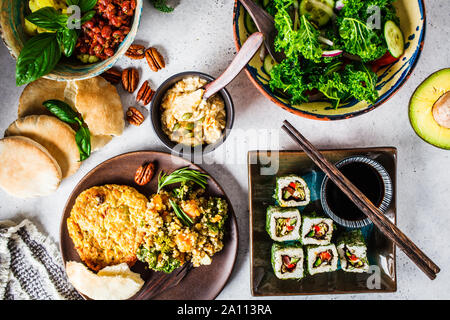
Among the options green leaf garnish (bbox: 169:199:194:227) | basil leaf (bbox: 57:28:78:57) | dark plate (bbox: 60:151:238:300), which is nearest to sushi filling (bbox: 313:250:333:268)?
Result: dark plate (bbox: 60:151:238:300)

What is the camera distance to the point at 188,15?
170 centimetres

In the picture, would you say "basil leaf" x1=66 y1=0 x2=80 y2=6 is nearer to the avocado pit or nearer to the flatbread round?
the flatbread round

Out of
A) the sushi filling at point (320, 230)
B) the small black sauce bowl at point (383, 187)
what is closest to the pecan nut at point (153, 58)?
the small black sauce bowl at point (383, 187)

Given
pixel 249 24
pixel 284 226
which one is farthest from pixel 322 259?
pixel 249 24

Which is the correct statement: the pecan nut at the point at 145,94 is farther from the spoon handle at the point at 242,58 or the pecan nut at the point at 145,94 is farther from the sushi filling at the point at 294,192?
the sushi filling at the point at 294,192

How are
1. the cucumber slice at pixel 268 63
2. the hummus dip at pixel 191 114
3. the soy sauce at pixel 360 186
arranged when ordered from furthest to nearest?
the soy sauce at pixel 360 186 → the hummus dip at pixel 191 114 → the cucumber slice at pixel 268 63

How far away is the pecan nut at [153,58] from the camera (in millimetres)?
1682

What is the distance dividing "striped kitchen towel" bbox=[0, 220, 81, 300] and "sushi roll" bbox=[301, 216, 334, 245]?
3.63 feet

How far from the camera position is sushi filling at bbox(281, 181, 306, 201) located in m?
1.65

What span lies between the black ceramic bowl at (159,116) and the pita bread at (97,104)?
0.21 meters

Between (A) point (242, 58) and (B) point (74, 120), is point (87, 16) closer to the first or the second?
(B) point (74, 120)
